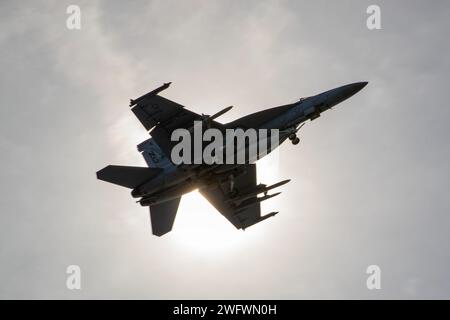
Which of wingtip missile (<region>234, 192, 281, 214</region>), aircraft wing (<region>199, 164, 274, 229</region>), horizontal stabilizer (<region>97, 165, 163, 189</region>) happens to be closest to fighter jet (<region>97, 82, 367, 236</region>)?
horizontal stabilizer (<region>97, 165, 163, 189</region>)

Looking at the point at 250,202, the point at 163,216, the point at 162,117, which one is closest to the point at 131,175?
the point at 162,117

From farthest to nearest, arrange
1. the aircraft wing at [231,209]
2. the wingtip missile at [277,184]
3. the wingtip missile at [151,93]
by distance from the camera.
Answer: the aircraft wing at [231,209], the wingtip missile at [277,184], the wingtip missile at [151,93]

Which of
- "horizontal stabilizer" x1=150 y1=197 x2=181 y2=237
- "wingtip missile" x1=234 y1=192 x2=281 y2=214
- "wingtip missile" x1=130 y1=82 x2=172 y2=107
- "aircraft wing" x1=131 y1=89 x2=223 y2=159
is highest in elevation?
"wingtip missile" x1=130 y1=82 x2=172 y2=107

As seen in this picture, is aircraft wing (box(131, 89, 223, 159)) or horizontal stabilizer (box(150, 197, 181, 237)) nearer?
aircraft wing (box(131, 89, 223, 159))

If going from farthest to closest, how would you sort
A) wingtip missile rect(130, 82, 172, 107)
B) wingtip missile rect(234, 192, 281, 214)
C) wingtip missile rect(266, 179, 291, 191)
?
1. wingtip missile rect(234, 192, 281, 214)
2. wingtip missile rect(266, 179, 291, 191)
3. wingtip missile rect(130, 82, 172, 107)

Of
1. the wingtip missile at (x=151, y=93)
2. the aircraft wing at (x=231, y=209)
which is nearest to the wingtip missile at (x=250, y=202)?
the aircraft wing at (x=231, y=209)

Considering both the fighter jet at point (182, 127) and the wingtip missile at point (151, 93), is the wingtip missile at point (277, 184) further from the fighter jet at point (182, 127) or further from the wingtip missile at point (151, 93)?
the wingtip missile at point (151, 93)

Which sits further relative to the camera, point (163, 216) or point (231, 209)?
point (231, 209)

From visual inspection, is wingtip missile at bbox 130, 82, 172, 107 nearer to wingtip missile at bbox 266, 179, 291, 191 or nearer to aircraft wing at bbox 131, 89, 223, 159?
aircraft wing at bbox 131, 89, 223, 159

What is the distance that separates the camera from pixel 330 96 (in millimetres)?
38000

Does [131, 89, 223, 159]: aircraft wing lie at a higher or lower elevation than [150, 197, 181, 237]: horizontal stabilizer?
higher

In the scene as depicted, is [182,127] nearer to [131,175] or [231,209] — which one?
[131,175]
